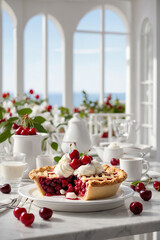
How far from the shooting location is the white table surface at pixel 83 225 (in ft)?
3.19

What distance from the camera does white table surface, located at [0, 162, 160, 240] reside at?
0.97 m

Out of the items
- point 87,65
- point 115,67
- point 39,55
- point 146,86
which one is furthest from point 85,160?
point 39,55

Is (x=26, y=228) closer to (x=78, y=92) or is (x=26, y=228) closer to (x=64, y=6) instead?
(x=64, y=6)

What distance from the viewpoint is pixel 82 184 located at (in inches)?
47.7

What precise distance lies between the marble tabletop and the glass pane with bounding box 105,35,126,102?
93.4ft

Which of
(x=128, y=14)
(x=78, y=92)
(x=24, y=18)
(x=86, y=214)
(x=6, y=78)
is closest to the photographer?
(x=86, y=214)

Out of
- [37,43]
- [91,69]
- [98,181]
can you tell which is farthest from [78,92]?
[98,181]

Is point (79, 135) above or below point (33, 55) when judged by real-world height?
below

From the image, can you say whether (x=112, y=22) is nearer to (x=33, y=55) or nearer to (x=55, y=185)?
(x=33, y=55)

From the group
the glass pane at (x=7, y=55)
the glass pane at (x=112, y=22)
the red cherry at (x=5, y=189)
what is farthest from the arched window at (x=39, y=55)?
the red cherry at (x=5, y=189)

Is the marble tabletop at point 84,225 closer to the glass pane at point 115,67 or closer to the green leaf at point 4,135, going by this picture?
the green leaf at point 4,135

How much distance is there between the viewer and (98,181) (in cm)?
117

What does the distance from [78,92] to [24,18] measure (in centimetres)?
2839

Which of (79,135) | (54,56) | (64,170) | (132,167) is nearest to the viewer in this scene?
(64,170)
